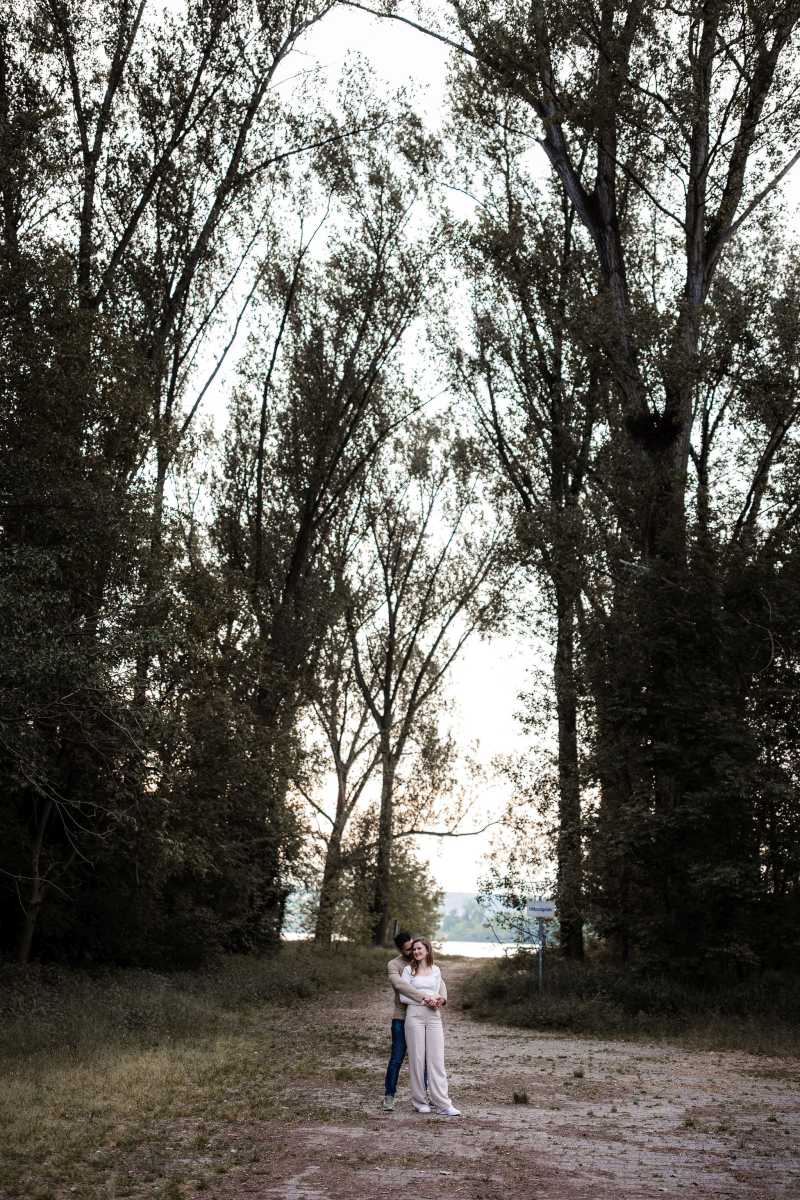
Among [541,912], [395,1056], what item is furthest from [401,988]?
[541,912]

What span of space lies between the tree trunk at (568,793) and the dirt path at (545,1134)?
623 cm

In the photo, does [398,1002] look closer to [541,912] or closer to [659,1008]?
[659,1008]

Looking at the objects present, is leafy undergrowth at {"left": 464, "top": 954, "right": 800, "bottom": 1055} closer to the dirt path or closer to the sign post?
the sign post

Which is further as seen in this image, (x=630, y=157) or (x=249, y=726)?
(x=630, y=157)

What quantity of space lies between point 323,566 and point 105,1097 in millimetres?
20935

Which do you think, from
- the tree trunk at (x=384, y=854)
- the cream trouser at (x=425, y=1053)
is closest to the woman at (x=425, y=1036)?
the cream trouser at (x=425, y=1053)

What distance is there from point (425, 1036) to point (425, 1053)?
0.47ft

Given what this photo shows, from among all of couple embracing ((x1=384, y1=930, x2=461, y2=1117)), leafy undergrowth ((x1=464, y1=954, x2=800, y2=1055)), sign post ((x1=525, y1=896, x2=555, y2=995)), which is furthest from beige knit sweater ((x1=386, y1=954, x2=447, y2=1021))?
sign post ((x1=525, y1=896, x2=555, y2=995))

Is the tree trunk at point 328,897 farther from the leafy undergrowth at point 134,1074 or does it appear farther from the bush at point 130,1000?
the leafy undergrowth at point 134,1074

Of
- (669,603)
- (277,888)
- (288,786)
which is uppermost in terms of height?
(669,603)

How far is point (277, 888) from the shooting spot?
25.9 m

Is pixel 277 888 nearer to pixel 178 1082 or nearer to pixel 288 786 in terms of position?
pixel 288 786

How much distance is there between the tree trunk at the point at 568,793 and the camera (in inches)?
797

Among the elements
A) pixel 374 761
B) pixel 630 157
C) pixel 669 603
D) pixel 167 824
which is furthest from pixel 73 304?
pixel 374 761
